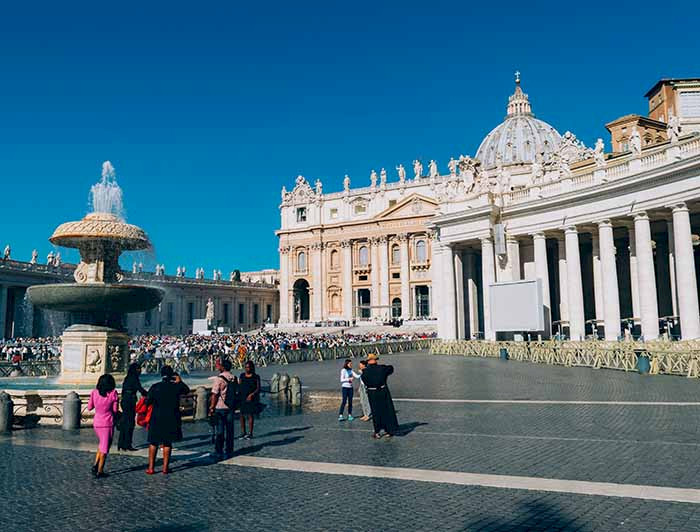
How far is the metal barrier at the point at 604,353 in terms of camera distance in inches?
689

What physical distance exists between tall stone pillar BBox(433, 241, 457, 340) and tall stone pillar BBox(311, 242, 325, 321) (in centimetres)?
4503

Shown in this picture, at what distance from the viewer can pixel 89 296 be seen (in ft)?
38.9

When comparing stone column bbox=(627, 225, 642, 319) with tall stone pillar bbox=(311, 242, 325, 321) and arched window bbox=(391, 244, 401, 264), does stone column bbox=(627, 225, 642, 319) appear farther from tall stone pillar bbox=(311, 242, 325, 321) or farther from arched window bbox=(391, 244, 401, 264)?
tall stone pillar bbox=(311, 242, 325, 321)

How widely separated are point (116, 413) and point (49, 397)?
4.52 m

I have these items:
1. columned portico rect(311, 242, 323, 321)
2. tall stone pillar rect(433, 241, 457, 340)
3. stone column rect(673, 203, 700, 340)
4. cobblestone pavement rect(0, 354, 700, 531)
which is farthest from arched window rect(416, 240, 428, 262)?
cobblestone pavement rect(0, 354, 700, 531)

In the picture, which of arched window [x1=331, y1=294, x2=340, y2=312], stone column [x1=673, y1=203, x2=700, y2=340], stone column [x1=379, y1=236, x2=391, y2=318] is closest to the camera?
stone column [x1=673, y1=203, x2=700, y2=340]

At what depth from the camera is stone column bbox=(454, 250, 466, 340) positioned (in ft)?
105

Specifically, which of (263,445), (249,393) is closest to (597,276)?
(249,393)

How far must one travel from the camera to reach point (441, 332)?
32.2 metres

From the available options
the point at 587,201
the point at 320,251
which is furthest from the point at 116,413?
the point at 320,251

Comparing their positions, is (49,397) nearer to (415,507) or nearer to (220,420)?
(220,420)

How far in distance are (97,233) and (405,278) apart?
5867 centimetres

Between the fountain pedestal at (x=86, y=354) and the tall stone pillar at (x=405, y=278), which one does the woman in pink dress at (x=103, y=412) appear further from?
the tall stone pillar at (x=405, y=278)

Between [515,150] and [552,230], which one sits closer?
[552,230]
